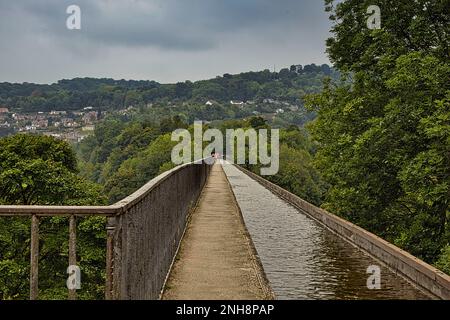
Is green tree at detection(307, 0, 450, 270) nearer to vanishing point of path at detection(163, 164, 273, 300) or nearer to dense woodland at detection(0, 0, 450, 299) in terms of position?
dense woodland at detection(0, 0, 450, 299)

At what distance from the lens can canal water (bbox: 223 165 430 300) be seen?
873cm

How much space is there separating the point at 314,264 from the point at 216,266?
199 centimetres

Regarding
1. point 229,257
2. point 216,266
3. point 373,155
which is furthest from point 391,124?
point 216,266

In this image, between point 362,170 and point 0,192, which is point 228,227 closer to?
point 362,170

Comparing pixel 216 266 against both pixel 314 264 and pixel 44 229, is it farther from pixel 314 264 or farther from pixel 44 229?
pixel 44 229

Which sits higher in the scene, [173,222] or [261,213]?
[173,222]

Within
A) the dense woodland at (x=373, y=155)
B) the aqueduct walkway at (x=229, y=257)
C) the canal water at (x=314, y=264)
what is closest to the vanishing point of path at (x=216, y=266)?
the aqueduct walkway at (x=229, y=257)

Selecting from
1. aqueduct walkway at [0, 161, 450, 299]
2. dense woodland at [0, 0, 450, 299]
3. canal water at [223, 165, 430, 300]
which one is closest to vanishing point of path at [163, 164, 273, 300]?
aqueduct walkway at [0, 161, 450, 299]

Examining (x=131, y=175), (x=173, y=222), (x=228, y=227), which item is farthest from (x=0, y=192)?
(x=131, y=175)

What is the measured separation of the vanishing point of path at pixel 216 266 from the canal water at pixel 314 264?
342 mm

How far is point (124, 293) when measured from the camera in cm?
461

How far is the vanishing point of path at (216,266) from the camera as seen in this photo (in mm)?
8523

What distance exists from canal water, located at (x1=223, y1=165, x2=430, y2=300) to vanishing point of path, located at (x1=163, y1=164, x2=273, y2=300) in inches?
13.5

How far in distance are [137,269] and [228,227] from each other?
34.6 ft
